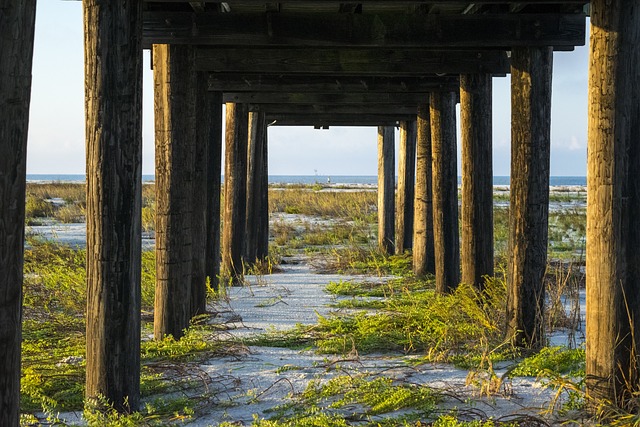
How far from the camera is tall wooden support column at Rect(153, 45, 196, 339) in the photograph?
27.7 ft

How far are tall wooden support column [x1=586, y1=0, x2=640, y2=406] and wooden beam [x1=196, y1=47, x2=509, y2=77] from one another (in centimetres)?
402

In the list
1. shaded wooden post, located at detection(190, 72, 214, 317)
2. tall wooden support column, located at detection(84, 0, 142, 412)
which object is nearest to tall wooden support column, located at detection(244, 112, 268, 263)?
shaded wooden post, located at detection(190, 72, 214, 317)

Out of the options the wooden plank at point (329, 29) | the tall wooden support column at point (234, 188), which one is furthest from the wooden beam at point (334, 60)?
the tall wooden support column at point (234, 188)

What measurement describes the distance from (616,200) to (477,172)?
4.40 meters

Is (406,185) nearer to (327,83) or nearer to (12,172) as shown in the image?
(327,83)

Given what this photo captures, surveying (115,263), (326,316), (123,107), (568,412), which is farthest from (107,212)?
(326,316)

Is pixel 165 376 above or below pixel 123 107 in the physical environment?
below

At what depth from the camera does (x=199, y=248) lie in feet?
32.3

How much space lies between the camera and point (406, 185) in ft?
54.7

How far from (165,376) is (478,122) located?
16.5 feet

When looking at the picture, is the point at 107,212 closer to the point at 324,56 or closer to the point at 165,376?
the point at 165,376

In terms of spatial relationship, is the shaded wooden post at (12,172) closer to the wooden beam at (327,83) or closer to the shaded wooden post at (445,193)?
the wooden beam at (327,83)

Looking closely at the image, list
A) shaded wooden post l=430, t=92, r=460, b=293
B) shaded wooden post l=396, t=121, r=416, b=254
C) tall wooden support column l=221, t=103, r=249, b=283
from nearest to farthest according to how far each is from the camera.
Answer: shaded wooden post l=430, t=92, r=460, b=293 → tall wooden support column l=221, t=103, r=249, b=283 → shaded wooden post l=396, t=121, r=416, b=254

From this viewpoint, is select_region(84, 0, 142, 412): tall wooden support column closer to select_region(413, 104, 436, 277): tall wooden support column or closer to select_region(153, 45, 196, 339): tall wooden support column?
select_region(153, 45, 196, 339): tall wooden support column
